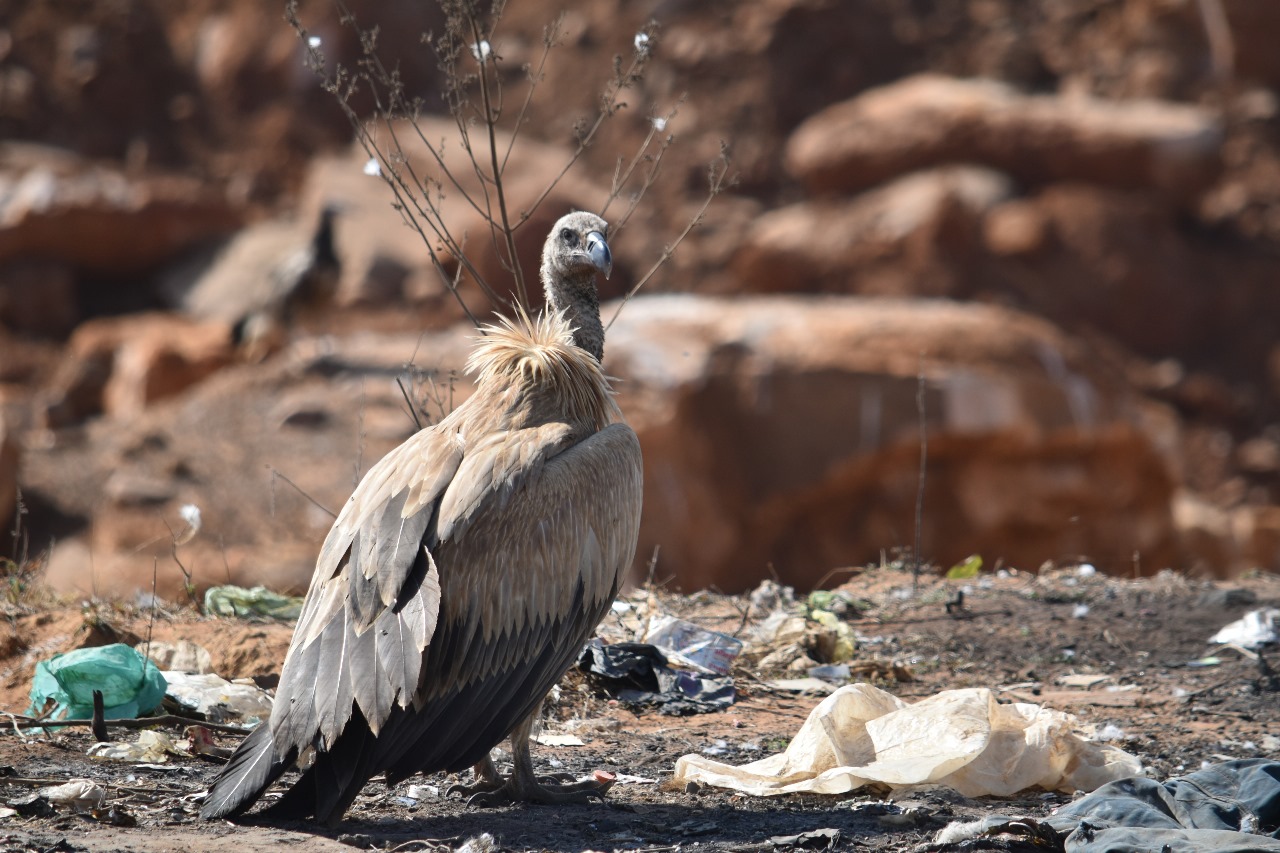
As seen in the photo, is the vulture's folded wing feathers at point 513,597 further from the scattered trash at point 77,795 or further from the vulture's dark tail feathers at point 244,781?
the scattered trash at point 77,795

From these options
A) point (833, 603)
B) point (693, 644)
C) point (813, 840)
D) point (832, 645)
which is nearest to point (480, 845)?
point (813, 840)

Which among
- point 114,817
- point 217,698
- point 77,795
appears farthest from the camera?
point 217,698

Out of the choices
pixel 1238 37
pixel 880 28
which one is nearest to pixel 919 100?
pixel 880 28

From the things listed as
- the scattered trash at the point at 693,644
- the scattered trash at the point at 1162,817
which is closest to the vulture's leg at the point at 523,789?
the scattered trash at the point at 1162,817

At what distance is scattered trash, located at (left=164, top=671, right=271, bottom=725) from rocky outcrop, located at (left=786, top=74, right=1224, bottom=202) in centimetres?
1712

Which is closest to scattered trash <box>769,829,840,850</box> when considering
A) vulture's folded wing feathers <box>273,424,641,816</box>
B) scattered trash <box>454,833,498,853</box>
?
scattered trash <box>454,833,498,853</box>

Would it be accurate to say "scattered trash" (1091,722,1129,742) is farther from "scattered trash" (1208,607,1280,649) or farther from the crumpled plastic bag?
"scattered trash" (1208,607,1280,649)

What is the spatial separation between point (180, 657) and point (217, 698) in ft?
1.95

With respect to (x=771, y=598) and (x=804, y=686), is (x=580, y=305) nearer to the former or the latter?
(x=804, y=686)

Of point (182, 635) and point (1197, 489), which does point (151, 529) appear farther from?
point (1197, 489)

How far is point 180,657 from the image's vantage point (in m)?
5.90

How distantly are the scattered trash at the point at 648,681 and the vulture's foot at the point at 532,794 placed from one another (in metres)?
1.25

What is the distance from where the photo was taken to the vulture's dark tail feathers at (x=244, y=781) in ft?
13.0

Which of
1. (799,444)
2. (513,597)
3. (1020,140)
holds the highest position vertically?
(1020,140)
